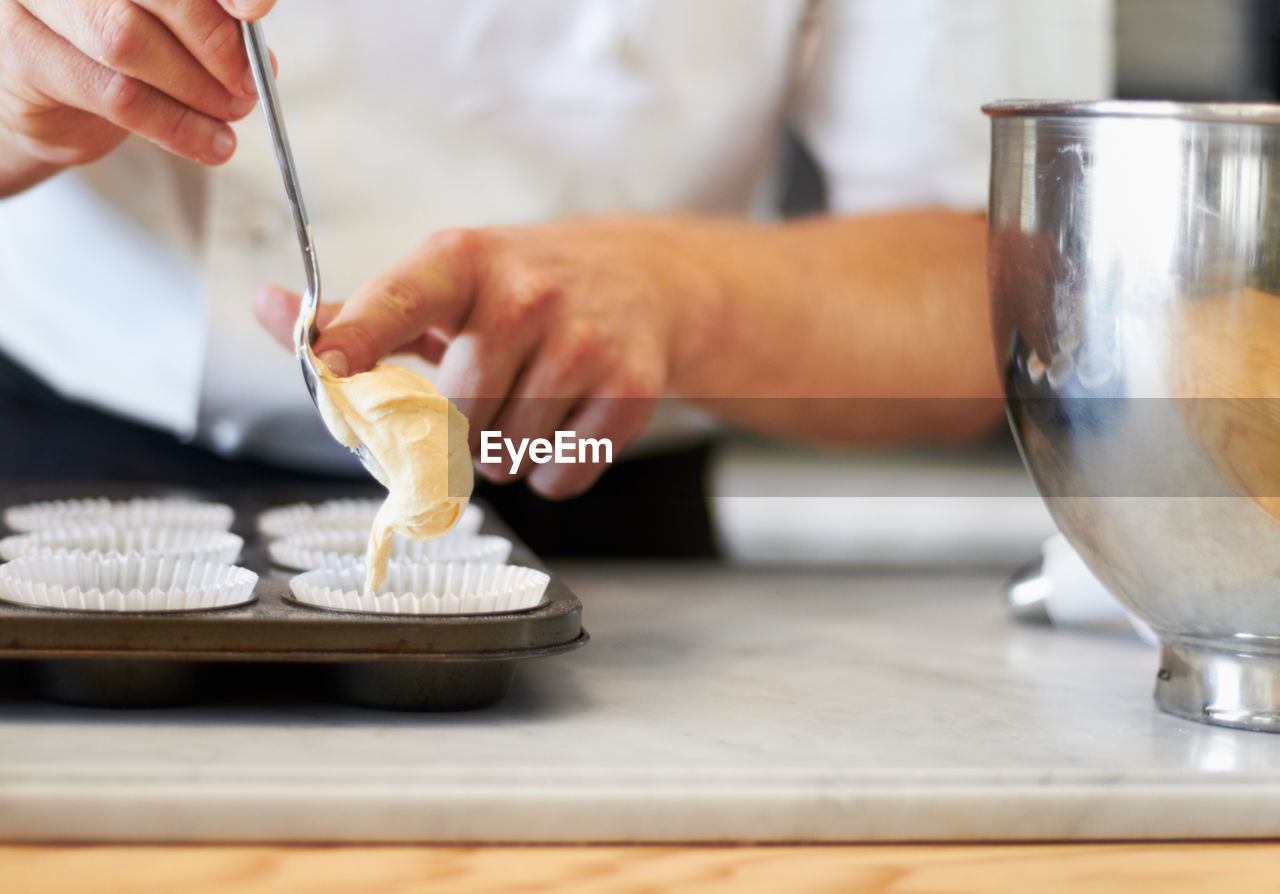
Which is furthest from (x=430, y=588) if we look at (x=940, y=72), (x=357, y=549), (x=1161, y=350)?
(x=940, y=72)

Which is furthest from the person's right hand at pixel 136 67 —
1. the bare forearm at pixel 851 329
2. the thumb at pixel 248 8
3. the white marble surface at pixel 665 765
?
the bare forearm at pixel 851 329

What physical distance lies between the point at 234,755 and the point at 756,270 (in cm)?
54

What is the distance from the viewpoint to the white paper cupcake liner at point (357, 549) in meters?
0.59

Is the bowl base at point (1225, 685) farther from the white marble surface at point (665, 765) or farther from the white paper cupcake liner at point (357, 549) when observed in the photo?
the white paper cupcake liner at point (357, 549)

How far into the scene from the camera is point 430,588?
0.58m

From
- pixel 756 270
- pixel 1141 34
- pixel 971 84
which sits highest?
pixel 1141 34

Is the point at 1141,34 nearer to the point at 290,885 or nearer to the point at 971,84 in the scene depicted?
the point at 971,84

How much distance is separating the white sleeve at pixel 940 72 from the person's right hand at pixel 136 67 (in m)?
0.57

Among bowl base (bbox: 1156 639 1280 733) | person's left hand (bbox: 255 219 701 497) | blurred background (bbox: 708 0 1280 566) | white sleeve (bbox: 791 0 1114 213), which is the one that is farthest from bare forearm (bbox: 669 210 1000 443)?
blurred background (bbox: 708 0 1280 566)

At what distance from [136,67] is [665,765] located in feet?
1.08

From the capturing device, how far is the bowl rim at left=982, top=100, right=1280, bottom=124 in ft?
1.42

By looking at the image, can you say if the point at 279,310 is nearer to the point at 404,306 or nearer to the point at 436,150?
the point at 404,306

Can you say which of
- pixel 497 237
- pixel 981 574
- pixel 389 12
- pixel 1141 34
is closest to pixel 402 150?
pixel 389 12

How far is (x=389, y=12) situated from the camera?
2.93 ft
